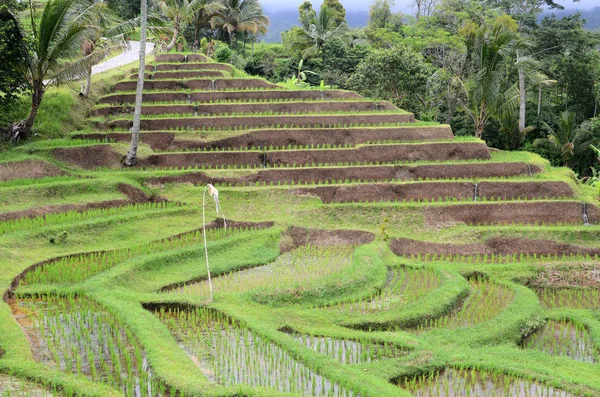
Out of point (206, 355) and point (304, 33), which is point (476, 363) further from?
point (304, 33)

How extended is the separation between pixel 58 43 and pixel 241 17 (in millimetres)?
20873

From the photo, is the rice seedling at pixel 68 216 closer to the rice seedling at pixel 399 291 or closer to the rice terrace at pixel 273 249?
the rice terrace at pixel 273 249

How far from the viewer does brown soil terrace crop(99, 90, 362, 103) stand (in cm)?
2089

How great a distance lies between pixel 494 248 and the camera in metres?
14.7

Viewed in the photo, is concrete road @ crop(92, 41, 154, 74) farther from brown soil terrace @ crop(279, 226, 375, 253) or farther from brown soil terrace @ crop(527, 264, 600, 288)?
brown soil terrace @ crop(527, 264, 600, 288)

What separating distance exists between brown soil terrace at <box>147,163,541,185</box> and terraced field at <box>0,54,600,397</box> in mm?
53

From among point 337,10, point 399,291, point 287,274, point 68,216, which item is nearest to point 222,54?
point 68,216

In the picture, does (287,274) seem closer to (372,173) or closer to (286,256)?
(286,256)

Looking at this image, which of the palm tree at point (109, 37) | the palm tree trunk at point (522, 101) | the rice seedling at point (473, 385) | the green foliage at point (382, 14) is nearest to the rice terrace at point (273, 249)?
the rice seedling at point (473, 385)

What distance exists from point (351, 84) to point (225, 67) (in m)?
6.89

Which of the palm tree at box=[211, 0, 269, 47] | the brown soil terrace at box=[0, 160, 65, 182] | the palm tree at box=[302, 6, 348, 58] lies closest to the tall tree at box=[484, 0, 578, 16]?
the palm tree at box=[302, 6, 348, 58]

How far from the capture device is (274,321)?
9.99m

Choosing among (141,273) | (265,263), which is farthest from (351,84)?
(141,273)

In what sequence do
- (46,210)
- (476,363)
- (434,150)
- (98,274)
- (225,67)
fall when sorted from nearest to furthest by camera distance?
(476,363) < (98,274) < (46,210) < (434,150) < (225,67)
